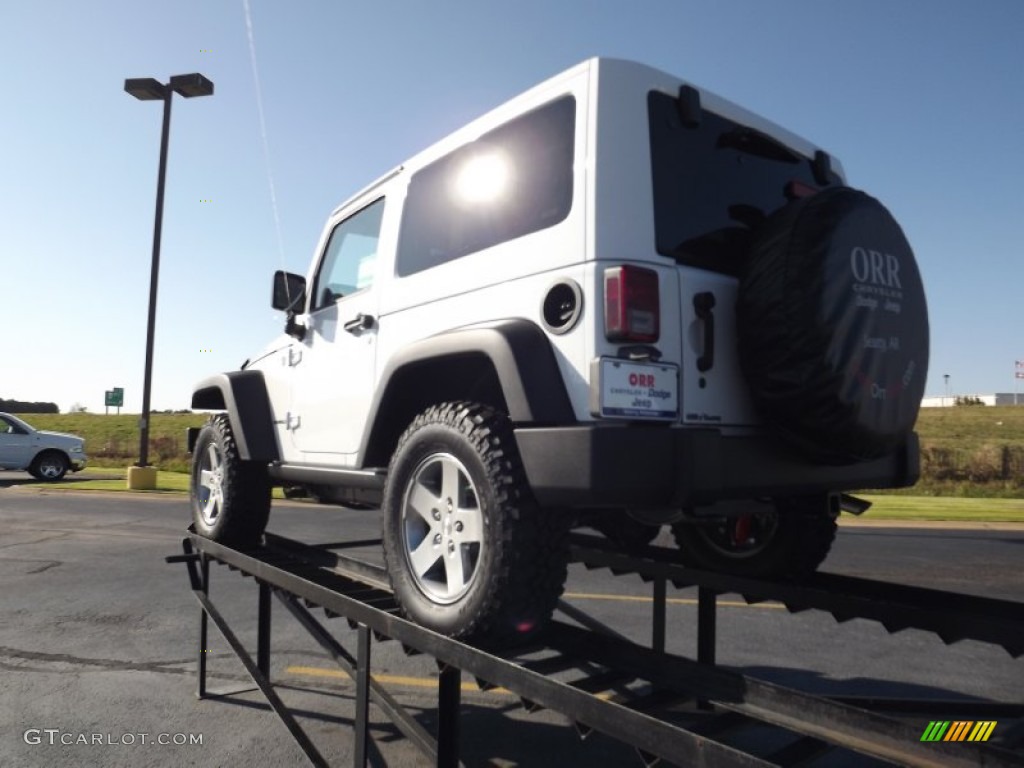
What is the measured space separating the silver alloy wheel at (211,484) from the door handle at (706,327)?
10.3 feet

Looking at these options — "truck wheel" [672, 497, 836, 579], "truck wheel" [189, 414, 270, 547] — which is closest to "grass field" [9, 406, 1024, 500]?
"truck wheel" [672, 497, 836, 579]

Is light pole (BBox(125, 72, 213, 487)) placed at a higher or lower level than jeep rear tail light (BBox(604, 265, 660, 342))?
higher

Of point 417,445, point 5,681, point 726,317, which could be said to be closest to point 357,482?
point 417,445

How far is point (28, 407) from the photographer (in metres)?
76.6

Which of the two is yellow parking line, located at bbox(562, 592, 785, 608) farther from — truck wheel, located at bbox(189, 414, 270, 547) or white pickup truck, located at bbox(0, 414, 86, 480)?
white pickup truck, located at bbox(0, 414, 86, 480)

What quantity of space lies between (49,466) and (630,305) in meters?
21.0

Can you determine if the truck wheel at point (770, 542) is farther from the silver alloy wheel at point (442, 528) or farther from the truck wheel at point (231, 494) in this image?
the truck wheel at point (231, 494)

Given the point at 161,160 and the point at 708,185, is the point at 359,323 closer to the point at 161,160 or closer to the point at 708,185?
the point at 708,185

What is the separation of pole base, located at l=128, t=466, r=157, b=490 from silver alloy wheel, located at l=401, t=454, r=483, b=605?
631 inches

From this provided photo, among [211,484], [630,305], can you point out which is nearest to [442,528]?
[630,305]

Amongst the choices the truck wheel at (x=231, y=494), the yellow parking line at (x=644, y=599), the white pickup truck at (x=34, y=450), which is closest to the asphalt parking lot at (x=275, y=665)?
the yellow parking line at (x=644, y=599)

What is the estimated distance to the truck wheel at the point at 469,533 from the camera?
2314 millimetres

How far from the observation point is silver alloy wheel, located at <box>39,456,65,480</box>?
19.1 metres

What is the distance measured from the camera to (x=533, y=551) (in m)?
2.34
